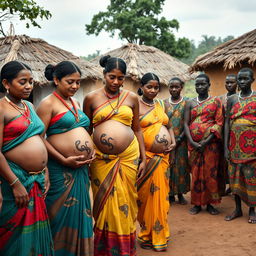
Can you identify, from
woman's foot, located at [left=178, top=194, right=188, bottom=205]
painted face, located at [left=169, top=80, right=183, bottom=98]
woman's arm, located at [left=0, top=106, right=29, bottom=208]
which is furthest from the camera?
woman's foot, located at [left=178, top=194, right=188, bottom=205]

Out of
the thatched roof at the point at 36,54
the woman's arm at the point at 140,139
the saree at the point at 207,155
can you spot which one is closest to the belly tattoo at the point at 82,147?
the woman's arm at the point at 140,139

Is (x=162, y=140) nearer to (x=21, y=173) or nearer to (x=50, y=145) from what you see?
(x=50, y=145)

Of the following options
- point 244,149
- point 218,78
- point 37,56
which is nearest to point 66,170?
point 244,149

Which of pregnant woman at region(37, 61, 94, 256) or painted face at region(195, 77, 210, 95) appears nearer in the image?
pregnant woman at region(37, 61, 94, 256)

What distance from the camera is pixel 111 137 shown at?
3805 mm

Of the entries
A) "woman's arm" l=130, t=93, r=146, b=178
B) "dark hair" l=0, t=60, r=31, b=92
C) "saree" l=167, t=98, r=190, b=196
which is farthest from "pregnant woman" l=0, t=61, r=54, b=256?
"saree" l=167, t=98, r=190, b=196

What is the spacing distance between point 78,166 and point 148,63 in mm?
12730

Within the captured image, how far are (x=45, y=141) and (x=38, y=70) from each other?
677 centimetres

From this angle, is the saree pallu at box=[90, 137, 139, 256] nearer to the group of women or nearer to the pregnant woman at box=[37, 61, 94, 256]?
the group of women

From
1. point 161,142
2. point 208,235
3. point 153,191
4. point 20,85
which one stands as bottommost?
point 208,235

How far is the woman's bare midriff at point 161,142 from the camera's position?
4.51 m

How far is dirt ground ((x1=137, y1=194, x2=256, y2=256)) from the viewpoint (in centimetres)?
452

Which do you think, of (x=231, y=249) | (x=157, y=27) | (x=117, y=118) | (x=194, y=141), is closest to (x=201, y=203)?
(x=194, y=141)

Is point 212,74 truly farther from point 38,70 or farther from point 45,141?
point 45,141
